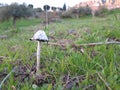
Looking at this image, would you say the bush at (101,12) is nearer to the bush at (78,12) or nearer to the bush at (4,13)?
the bush at (78,12)

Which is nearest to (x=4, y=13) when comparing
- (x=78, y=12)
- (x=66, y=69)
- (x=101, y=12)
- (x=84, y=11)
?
(x=78, y=12)

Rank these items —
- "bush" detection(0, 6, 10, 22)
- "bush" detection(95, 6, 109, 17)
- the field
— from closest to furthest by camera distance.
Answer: the field < "bush" detection(95, 6, 109, 17) < "bush" detection(0, 6, 10, 22)

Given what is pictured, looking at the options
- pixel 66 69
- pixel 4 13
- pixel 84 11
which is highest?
pixel 66 69


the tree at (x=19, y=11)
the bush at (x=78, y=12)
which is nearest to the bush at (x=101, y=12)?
the bush at (x=78, y=12)

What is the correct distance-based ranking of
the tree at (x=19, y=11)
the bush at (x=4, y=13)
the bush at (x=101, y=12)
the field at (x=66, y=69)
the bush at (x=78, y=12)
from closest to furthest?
the field at (x=66, y=69) → the bush at (x=101, y=12) → the bush at (x=78, y=12) → the tree at (x=19, y=11) → the bush at (x=4, y=13)

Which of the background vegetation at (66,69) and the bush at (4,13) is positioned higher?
the background vegetation at (66,69)

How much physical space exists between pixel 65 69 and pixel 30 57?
591 millimetres

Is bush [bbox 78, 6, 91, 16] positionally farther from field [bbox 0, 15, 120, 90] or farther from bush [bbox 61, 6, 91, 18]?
field [bbox 0, 15, 120, 90]

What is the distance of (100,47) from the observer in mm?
2785

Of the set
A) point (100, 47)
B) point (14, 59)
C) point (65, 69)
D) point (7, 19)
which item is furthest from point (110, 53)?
point (7, 19)

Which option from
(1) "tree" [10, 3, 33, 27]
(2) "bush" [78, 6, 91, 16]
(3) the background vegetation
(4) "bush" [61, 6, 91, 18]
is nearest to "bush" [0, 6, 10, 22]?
(1) "tree" [10, 3, 33, 27]

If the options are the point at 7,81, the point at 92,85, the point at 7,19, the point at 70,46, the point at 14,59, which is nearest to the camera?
the point at 92,85

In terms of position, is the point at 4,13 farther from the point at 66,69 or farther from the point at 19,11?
the point at 66,69

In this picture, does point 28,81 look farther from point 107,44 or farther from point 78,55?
point 107,44
